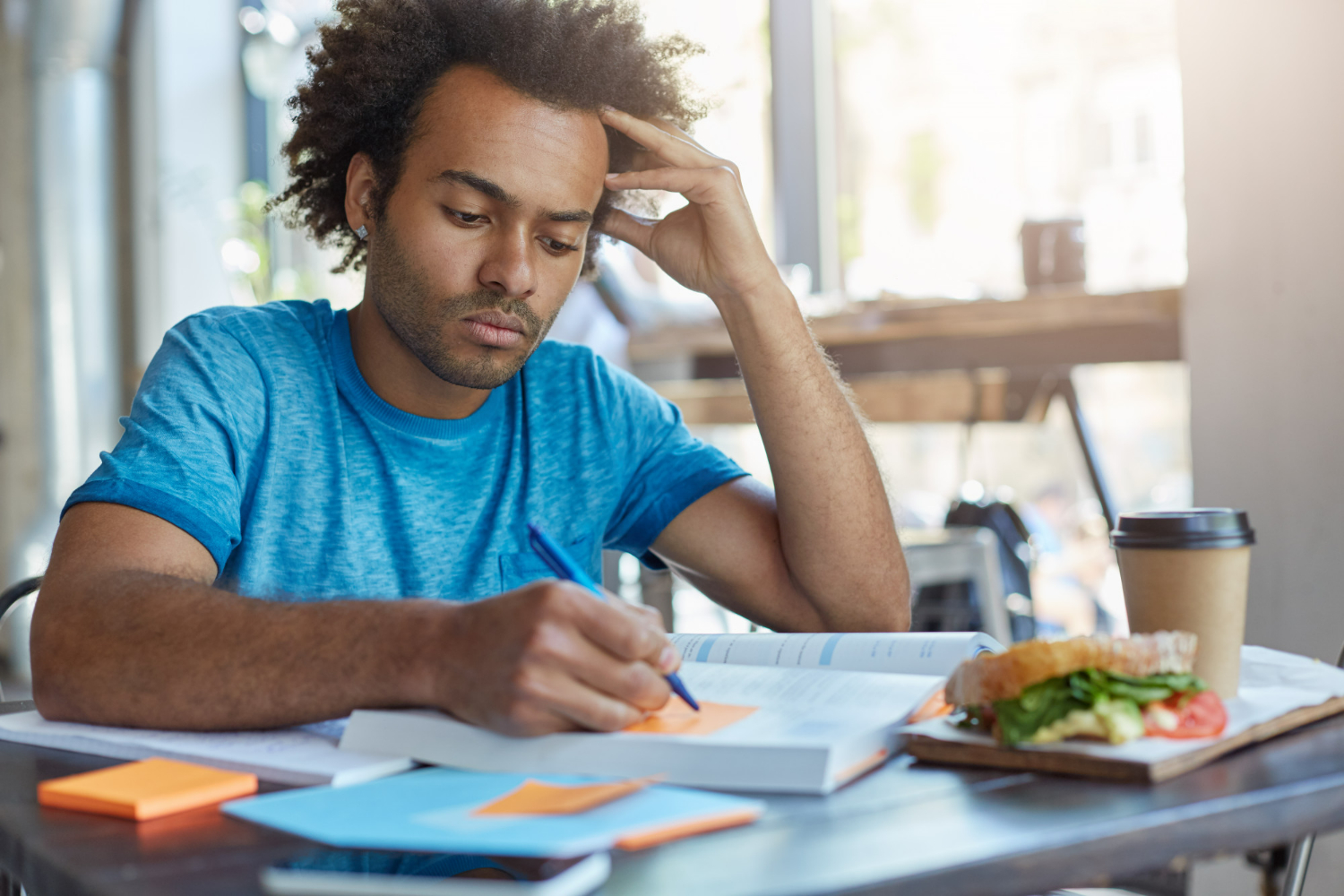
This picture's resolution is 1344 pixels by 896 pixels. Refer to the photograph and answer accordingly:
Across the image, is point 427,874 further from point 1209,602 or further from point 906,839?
point 1209,602

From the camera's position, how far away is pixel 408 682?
77cm

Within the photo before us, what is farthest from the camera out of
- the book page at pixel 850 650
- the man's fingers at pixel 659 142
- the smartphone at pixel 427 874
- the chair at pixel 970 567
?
the chair at pixel 970 567

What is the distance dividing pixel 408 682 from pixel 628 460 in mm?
730

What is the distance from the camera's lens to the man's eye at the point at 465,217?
1.29 metres

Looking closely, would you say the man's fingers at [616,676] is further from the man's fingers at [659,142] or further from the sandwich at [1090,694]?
the man's fingers at [659,142]

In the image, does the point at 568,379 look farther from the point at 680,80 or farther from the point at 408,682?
the point at 408,682

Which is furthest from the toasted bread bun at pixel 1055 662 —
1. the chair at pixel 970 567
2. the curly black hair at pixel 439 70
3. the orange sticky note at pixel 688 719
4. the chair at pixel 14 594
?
the chair at pixel 970 567

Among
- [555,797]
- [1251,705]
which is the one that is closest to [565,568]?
[555,797]

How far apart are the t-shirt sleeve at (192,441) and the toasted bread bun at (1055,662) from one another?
677 millimetres

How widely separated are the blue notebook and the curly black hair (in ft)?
2.89

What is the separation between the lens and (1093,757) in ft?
2.10

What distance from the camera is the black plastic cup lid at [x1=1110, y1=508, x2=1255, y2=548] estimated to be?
30.6 inches

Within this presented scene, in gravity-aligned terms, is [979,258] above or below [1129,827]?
above

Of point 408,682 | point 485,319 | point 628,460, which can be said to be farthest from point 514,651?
point 628,460
